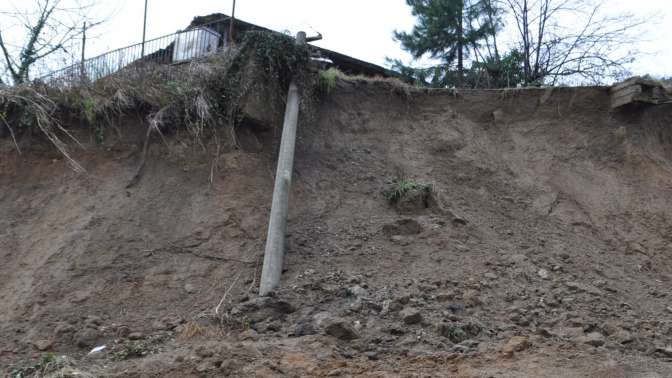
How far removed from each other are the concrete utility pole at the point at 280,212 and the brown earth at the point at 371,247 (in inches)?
5.2

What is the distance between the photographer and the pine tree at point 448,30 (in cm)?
1205

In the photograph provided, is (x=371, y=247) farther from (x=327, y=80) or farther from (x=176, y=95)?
(x=176, y=95)

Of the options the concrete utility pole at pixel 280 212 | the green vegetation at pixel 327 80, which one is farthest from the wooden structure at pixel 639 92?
the concrete utility pole at pixel 280 212

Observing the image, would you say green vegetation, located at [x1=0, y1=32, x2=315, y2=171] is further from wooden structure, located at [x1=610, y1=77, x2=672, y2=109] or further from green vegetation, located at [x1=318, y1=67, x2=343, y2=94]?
wooden structure, located at [x1=610, y1=77, x2=672, y2=109]

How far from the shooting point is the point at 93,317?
Answer: 602 cm

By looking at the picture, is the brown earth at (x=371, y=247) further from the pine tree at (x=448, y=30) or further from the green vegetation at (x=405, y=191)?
the pine tree at (x=448, y=30)

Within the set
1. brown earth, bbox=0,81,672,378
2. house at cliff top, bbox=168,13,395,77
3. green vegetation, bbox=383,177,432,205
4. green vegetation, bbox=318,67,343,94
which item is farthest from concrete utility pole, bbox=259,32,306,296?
house at cliff top, bbox=168,13,395,77

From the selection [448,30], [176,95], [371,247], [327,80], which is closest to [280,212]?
[371,247]

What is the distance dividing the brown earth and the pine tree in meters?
3.59

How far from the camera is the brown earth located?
529 centimetres

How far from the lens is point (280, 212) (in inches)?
259

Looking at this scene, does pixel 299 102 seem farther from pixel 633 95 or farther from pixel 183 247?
pixel 633 95

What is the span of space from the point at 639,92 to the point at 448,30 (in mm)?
4452

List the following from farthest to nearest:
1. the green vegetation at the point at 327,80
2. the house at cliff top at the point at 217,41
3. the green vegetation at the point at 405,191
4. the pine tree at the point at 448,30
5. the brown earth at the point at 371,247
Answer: the pine tree at the point at 448,30
the house at cliff top at the point at 217,41
the green vegetation at the point at 327,80
the green vegetation at the point at 405,191
the brown earth at the point at 371,247
